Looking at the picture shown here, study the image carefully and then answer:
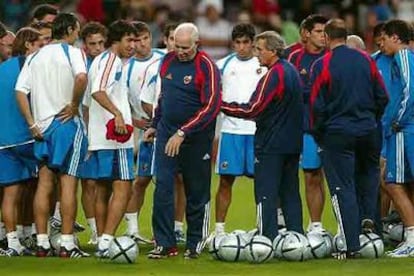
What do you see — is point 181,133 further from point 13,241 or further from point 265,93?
point 13,241

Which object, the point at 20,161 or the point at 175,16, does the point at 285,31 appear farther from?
the point at 20,161

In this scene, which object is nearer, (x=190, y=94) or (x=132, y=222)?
(x=190, y=94)

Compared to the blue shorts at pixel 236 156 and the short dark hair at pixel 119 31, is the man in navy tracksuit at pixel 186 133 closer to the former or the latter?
the short dark hair at pixel 119 31

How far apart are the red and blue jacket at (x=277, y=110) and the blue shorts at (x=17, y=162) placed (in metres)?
2.19

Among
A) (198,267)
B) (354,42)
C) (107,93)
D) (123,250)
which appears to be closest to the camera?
(198,267)

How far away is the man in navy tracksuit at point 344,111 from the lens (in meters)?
15.1

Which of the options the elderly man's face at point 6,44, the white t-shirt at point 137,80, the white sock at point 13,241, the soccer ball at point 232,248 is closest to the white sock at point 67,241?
the white sock at point 13,241

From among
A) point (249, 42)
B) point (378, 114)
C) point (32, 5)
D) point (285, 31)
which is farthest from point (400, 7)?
point (378, 114)

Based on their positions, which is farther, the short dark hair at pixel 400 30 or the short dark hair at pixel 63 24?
the short dark hair at pixel 400 30

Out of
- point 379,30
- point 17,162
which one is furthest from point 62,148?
point 379,30

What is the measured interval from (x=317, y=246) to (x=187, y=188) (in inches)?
56.2

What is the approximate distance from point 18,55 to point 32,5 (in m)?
12.5

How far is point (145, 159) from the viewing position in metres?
17.1

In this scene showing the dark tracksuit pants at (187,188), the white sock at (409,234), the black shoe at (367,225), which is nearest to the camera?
the dark tracksuit pants at (187,188)
